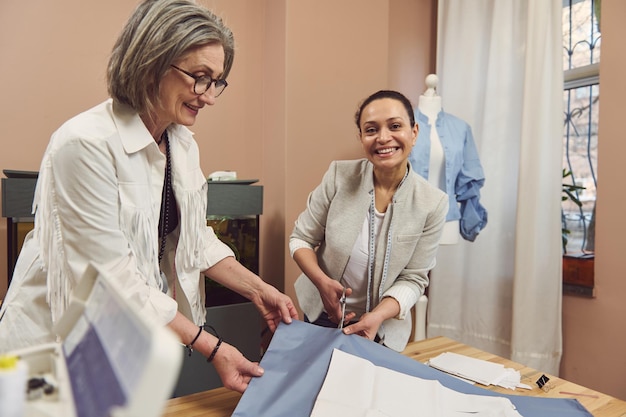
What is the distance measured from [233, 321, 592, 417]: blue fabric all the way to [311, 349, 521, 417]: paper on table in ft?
0.10

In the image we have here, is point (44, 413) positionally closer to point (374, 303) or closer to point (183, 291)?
point (183, 291)

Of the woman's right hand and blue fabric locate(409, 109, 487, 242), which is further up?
blue fabric locate(409, 109, 487, 242)

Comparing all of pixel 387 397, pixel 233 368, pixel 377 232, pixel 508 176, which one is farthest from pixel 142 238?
pixel 508 176

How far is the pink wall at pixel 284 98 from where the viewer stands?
2.04 m

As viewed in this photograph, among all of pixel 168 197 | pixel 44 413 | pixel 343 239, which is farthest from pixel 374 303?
pixel 44 413

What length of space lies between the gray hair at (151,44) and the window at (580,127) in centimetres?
222

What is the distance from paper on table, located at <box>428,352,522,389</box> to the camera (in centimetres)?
110

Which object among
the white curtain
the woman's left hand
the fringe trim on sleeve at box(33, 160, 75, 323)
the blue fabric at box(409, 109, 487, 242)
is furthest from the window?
the fringe trim on sleeve at box(33, 160, 75, 323)

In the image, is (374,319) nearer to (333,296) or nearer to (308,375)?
(333,296)

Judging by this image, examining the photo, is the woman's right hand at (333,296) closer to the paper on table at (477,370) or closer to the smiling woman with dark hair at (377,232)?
the smiling woman with dark hair at (377,232)

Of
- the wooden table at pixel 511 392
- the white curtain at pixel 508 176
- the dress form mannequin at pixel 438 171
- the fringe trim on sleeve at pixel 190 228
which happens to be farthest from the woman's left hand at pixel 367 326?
Result: the white curtain at pixel 508 176

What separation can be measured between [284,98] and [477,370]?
168 cm

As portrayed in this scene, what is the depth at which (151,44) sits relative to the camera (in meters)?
0.91

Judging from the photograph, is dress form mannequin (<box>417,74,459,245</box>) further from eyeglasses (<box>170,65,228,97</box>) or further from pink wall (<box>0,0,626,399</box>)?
eyeglasses (<box>170,65,228,97</box>)
